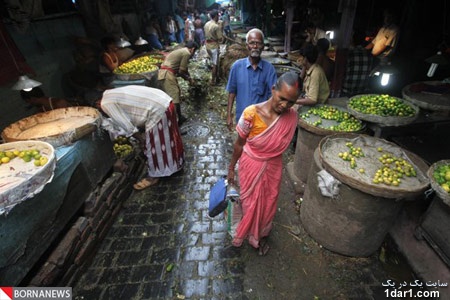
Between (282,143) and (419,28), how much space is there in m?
6.96

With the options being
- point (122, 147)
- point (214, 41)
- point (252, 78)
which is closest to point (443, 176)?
point (252, 78)

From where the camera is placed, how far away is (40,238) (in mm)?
2859

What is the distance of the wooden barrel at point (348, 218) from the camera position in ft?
9.66

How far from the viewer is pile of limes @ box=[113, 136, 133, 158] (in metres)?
5.13

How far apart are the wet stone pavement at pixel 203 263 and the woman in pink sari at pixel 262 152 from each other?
0.36 meters

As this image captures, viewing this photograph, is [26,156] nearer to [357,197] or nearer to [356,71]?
[357,197]

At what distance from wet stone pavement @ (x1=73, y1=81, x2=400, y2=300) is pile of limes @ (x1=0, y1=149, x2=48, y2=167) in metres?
1.67

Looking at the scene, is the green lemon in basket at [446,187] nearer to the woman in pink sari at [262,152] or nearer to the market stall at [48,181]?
the woman in pink sari at [262,152]

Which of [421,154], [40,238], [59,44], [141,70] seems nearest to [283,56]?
[141,70]

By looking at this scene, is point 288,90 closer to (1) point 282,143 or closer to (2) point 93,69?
(1) point 282,143

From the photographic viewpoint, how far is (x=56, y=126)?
12.4 ft

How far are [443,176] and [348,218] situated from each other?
1130 millimetres

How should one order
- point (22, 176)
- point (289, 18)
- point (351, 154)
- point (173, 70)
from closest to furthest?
point (22, 176) < point (351, 154) < point (173, 70) < point (289, 18)

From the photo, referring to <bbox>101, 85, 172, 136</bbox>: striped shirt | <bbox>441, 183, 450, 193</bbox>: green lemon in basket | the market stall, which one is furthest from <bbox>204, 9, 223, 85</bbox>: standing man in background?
<bbox>441, 183, 450, 193</bbox>: green lemon in basket
